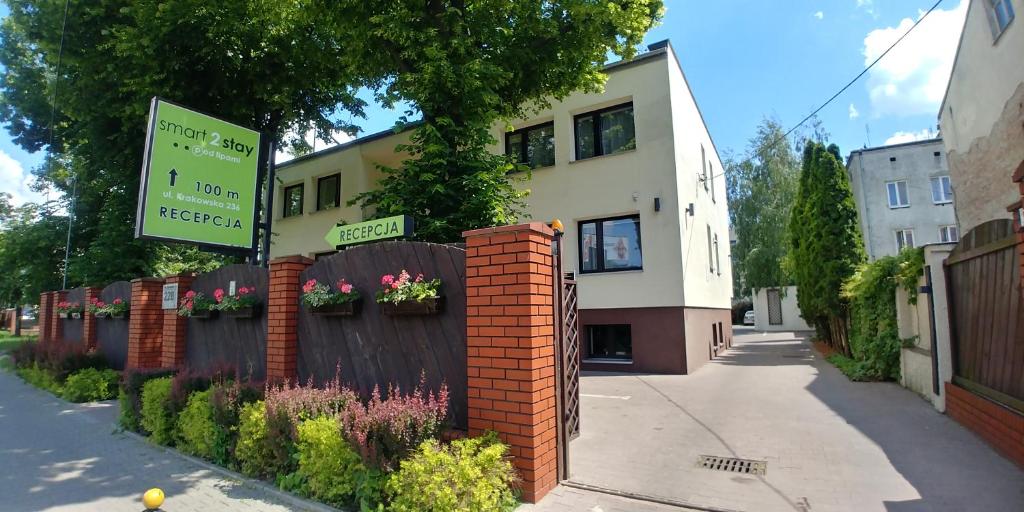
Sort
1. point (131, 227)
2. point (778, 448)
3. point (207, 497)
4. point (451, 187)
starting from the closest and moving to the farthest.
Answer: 1. point (207, 497)
2. point (778, 448)
3. point (451, 187)
4. point (131, 227)

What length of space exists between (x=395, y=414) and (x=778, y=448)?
417cm

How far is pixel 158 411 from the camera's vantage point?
645 cm

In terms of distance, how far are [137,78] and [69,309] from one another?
6.68m

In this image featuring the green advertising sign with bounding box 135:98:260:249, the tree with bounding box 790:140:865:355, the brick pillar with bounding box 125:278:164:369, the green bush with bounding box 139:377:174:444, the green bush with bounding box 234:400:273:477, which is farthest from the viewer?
the tree with bounding box 790:140:865:355

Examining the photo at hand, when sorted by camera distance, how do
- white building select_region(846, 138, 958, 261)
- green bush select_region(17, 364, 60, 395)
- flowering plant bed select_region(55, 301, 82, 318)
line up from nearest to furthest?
green bush select_region(17, 364, 60, 395), flowering plant bed select_region(55, 301, 82, 318), white building select_region(846, 138, 958, 261)

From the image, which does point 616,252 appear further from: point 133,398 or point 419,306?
point 133,398

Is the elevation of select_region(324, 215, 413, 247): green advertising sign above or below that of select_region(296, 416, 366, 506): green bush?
above

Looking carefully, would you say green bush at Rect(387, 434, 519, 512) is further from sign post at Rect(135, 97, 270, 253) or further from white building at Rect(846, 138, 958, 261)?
white building at Rect(846, 138, 958, 261)

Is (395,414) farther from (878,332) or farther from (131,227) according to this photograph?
(131,227)

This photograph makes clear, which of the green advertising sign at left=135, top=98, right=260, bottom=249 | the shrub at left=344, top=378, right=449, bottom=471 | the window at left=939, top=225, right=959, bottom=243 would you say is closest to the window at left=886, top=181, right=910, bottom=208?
the window at left=939, top=225, right=959, bottom=243

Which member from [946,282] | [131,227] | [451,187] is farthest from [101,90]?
[946,282]

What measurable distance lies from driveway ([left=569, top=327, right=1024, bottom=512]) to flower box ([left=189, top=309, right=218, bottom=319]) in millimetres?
5712

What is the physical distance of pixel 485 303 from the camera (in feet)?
13.9

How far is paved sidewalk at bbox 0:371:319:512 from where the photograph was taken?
448 centimetres
